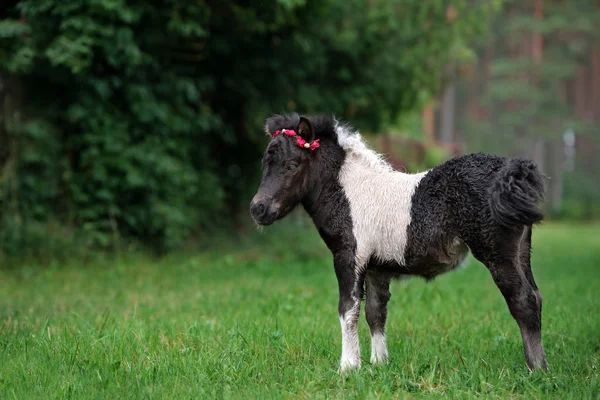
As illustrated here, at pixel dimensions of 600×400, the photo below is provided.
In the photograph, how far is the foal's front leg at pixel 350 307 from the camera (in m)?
5.40

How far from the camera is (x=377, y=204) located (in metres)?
5.58

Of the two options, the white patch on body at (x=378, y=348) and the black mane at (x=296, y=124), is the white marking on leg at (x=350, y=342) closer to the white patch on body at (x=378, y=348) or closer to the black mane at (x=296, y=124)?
the white patch on body at (x=378, y=348)

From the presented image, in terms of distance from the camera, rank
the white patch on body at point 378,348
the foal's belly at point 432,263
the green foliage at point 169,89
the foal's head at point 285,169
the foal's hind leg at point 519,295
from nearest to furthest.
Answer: the foal's hind leg at point 519,295 < the foal's belly at point 432,263 < the foal's head at point 285,169 < the white patch on body at point 378,348 < the green foliage at point 169,89

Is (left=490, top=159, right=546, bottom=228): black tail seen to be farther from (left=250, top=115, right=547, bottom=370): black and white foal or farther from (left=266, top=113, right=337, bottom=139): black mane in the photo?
(left=266, top=113, right=337, bottom=139): black mane

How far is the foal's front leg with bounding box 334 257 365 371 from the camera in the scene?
5.40 m

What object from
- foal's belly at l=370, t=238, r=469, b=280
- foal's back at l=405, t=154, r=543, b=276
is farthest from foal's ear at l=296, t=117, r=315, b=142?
foal's belly at l=370, t=238, r=469, b=280

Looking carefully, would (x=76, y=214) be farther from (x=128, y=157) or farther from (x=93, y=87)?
(x=93, y=87)

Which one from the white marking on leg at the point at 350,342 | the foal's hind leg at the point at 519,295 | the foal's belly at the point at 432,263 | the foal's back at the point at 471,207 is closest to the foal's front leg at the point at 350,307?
the white marking on leg at the point at 350,342

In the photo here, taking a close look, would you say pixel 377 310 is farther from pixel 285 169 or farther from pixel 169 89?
pixel 169 89

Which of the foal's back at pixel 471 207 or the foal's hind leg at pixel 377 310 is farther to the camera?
the foal's hind leg at pixel 377 310

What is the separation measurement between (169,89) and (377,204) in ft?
26.3

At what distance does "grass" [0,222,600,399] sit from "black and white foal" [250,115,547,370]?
0.45 meters

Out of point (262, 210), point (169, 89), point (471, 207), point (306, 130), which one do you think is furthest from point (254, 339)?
point (169, 89)

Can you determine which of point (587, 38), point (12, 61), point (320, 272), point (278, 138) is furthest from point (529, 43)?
point (278, 138)
